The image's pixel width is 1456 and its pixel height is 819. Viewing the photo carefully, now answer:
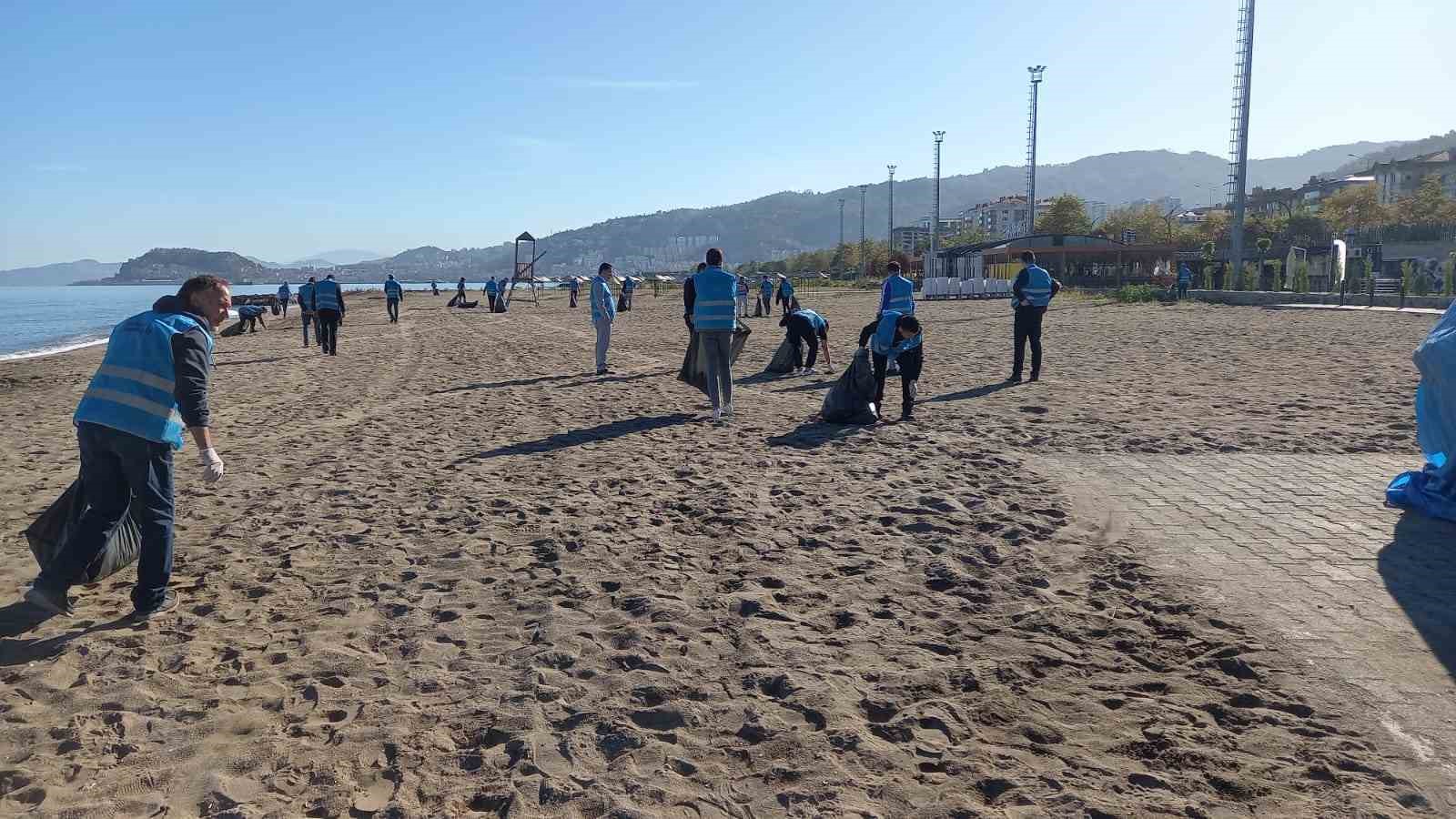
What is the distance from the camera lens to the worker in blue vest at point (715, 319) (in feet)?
30.0

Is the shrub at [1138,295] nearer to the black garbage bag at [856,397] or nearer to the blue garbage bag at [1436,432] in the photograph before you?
the black garbage bag at [856,397]

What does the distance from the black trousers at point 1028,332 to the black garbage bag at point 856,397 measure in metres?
3.25

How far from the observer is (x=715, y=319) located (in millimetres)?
9125

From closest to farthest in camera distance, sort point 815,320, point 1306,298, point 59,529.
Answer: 1. point 59,529
2. point 815,320
3. point 1306,298

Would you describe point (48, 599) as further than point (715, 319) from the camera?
No

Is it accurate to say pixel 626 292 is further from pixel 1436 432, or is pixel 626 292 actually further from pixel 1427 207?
pixel 1427 207

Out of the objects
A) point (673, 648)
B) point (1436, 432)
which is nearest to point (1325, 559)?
point (1436, 432)

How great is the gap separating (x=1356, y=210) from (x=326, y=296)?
70531 mm

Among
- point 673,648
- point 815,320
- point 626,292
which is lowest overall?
point 673,648

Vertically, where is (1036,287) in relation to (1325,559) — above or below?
above

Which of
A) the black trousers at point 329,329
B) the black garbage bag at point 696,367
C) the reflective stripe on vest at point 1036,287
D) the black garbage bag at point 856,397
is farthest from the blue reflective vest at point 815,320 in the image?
the black trousers at point 329,329

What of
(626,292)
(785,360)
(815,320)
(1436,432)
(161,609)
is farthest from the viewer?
(626,292)

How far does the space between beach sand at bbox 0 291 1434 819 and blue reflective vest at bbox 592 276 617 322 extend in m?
4.53

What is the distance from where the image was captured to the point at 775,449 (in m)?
8.05
